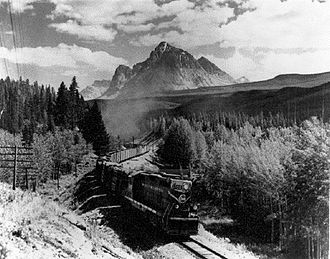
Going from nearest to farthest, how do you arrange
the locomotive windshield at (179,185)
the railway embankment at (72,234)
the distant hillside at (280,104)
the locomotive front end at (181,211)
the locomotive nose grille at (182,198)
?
the railway embankment at (72,234), the locomotive front end at (181,211), the locomotive nose grille at (182,198), the locomotive windshield at (179,185), the distant hillside at (280,104)

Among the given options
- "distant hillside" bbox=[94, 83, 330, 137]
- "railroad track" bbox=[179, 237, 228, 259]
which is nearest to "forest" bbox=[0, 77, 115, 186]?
"railroad track" bbox=[179, 237, 228, 259]

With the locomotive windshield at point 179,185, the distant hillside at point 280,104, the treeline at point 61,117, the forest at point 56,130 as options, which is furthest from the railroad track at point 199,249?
the distant hillside at point 280,104

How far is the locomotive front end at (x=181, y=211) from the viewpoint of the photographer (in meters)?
15.3

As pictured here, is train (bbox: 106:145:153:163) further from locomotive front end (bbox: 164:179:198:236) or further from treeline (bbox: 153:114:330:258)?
locomotive front end (bbox: 164:179:198:236)

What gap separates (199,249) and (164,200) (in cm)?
316

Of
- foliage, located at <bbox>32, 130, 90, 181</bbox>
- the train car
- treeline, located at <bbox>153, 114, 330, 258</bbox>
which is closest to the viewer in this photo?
the train car

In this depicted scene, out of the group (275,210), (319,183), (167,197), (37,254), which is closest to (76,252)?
(37,254)

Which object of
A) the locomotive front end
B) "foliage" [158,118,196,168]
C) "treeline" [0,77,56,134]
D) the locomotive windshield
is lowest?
"foliage" [158,118,196,168]

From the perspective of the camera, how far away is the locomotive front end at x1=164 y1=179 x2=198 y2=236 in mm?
15336

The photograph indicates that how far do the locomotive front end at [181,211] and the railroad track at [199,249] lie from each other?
18.1 inches

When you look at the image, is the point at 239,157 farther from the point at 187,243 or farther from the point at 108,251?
the point at 108,251

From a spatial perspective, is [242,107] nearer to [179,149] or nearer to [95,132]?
[179,149]

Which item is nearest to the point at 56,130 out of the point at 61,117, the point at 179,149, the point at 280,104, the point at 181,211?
the point at 61,117

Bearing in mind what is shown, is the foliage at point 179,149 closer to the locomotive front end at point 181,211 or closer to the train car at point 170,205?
the train car at point 170,205
